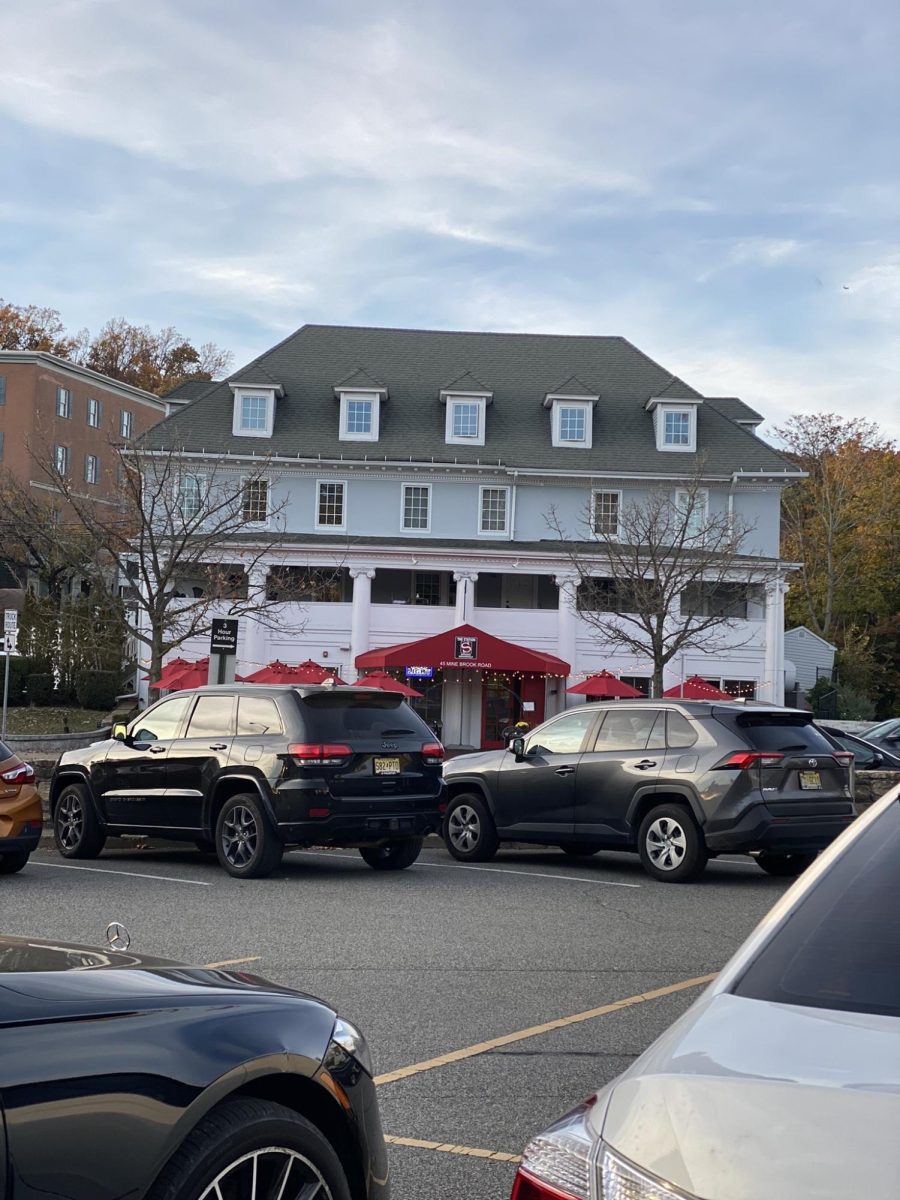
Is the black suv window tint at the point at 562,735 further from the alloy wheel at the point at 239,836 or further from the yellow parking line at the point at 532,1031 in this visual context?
the yellow parking line at the point at 532,1031

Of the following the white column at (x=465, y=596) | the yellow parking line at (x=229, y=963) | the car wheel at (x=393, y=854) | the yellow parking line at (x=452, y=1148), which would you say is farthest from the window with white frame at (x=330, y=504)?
the yellow parking line at (x=452, y=1148)

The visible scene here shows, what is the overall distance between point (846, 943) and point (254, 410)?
48.0m

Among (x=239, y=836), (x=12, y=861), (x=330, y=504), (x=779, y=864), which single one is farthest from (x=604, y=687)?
(x=12, y=861)

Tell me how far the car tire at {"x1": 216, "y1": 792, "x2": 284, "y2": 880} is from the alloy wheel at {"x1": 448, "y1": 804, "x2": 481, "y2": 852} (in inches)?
110

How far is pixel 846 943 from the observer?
112 inches

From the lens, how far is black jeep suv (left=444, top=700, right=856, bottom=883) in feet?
45.9

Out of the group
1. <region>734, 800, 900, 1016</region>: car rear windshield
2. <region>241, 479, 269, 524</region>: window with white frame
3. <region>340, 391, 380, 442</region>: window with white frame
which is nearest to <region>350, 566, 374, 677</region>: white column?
<region>241, 479, 269, 524</region>: window with white frame

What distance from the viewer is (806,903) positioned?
302 cm

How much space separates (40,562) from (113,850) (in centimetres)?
3711

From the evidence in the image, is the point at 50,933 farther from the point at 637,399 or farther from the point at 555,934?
the point at 637,399

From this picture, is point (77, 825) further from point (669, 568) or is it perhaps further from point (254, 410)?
point (254, 410)

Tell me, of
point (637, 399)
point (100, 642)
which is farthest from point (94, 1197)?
point (637, 399)

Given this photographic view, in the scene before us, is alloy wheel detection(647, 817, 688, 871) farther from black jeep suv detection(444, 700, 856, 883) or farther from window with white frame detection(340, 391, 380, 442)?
window with white frame detection(340, 391, 380, 442)

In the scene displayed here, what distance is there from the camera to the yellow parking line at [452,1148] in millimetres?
5457
